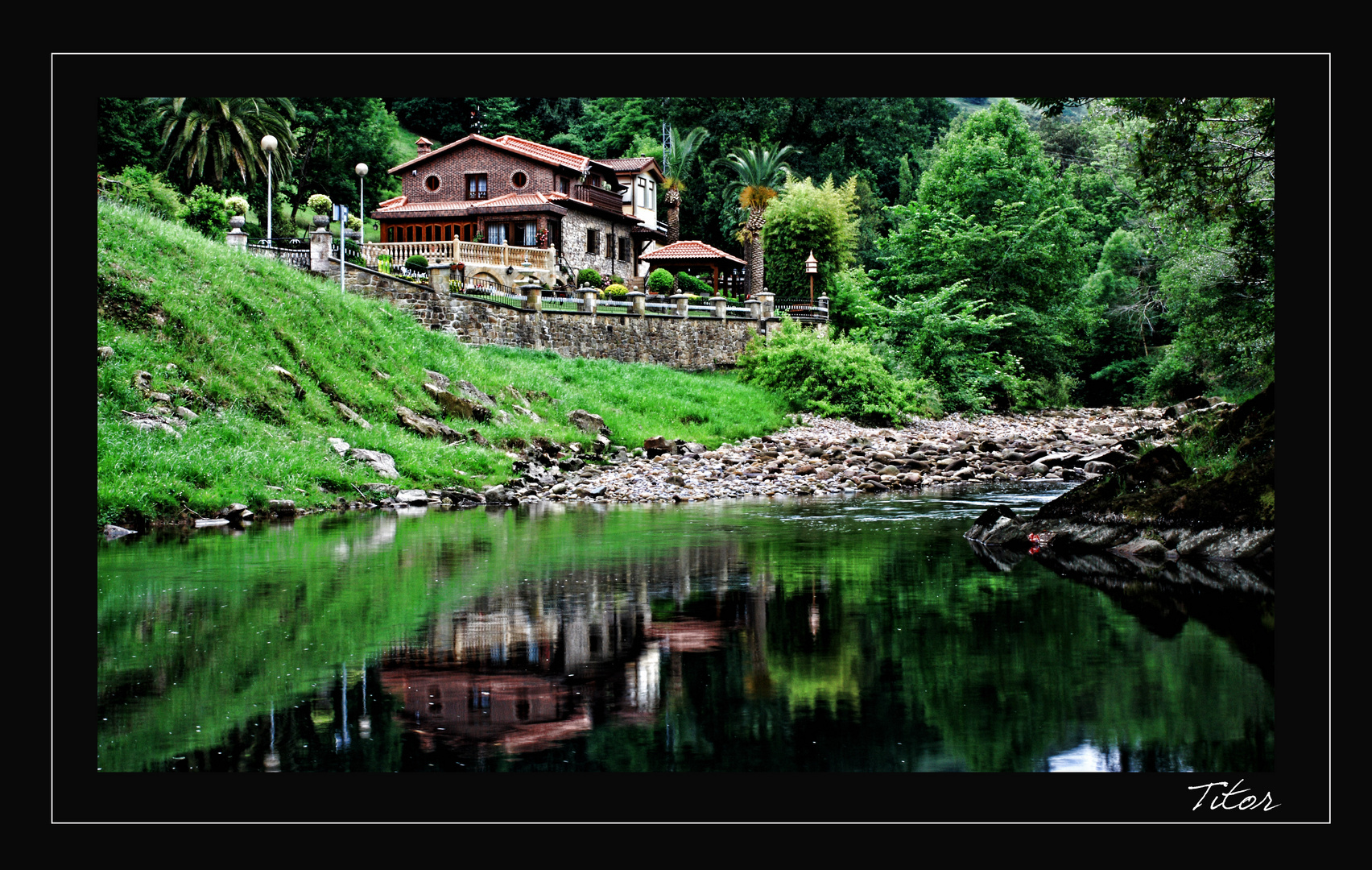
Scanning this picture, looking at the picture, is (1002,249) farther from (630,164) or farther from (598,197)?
(630,164)

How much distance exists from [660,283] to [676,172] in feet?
40.1

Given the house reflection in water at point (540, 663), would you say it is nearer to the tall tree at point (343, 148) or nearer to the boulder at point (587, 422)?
the boulder at point (587, 422)

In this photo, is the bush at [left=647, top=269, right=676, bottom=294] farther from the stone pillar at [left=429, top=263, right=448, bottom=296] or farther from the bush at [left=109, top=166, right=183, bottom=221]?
the bush at [left=109, top=166, right=183, bottom=221]

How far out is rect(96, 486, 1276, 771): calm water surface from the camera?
5.70 m

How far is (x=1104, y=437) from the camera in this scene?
1219 inches

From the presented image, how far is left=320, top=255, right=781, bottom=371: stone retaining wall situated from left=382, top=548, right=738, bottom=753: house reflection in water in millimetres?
21426

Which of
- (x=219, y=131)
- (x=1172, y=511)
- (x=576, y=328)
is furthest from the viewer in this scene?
(x=219, y=131)

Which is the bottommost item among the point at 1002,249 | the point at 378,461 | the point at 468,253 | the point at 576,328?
the point at 378,461

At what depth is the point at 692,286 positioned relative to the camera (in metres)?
51.6

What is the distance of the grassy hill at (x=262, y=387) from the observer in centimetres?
1689

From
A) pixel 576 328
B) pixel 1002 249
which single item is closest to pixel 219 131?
pixel 576 328

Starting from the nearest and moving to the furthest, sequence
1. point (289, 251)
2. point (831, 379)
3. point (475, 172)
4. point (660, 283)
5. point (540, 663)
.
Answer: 1. point (540, 663)
2. point (289, 251)
3. point (831, 379)
4. point (660, 283)
5. point (475, 172)

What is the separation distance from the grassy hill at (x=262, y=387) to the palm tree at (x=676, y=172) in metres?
26.3
